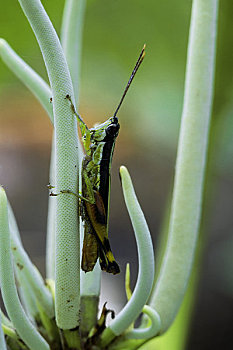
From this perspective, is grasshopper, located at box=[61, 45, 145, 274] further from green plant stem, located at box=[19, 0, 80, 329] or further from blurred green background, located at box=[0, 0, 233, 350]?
blurred green background, located at box=[0, 0, 233, 350]

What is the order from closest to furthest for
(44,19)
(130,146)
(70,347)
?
(44,19) → (70,347) → (130,146)

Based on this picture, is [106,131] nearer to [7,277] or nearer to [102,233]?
[102,233]

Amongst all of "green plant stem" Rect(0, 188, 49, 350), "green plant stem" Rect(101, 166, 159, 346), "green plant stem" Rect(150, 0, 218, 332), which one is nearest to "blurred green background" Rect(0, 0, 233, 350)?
"green plant stem" Rect(150, 0, 218, 332)

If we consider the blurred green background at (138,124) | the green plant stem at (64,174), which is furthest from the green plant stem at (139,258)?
the blurred green background at (138,124)

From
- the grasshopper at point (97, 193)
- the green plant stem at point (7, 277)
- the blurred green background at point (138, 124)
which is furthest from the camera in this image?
the blurred green background at point (138, 124)

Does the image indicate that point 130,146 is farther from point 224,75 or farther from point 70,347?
point 70,347

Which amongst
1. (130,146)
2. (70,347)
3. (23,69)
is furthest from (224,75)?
(130,146)

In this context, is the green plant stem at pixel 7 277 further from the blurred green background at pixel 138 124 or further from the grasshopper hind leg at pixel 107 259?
the blurred green background at pixel 138 124
